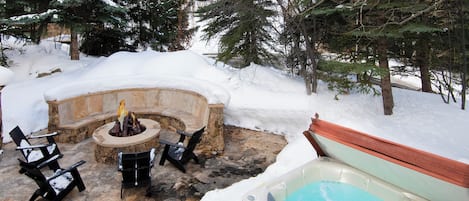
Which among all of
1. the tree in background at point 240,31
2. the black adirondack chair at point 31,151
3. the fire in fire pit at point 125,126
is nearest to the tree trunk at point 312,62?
the tree in background at point 240,31

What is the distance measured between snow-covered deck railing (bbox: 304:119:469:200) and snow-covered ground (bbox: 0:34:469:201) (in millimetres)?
971

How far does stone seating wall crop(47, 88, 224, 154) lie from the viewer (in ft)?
19.0

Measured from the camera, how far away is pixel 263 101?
729 cm

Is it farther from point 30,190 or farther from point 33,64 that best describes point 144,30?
point 30,190

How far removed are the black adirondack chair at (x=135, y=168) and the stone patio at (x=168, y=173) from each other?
0.21 meters

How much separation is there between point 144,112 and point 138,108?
0.43 metres

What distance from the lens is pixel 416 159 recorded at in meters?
2.96

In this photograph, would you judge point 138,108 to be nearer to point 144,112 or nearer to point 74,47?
point 144,112

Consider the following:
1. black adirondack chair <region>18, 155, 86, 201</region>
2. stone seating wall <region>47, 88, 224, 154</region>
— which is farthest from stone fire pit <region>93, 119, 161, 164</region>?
stone seating wall <region>47, 88, 224, 154</region>

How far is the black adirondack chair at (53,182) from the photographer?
3757mm

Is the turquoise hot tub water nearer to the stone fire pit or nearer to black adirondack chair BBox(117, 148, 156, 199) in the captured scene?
black adirondack chair BBox(117, 148, 156, 199)

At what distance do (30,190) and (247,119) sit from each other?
4414 mm

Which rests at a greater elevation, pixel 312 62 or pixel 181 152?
pixel 312 62

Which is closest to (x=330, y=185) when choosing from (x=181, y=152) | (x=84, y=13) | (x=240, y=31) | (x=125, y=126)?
(x=181, y=152)
